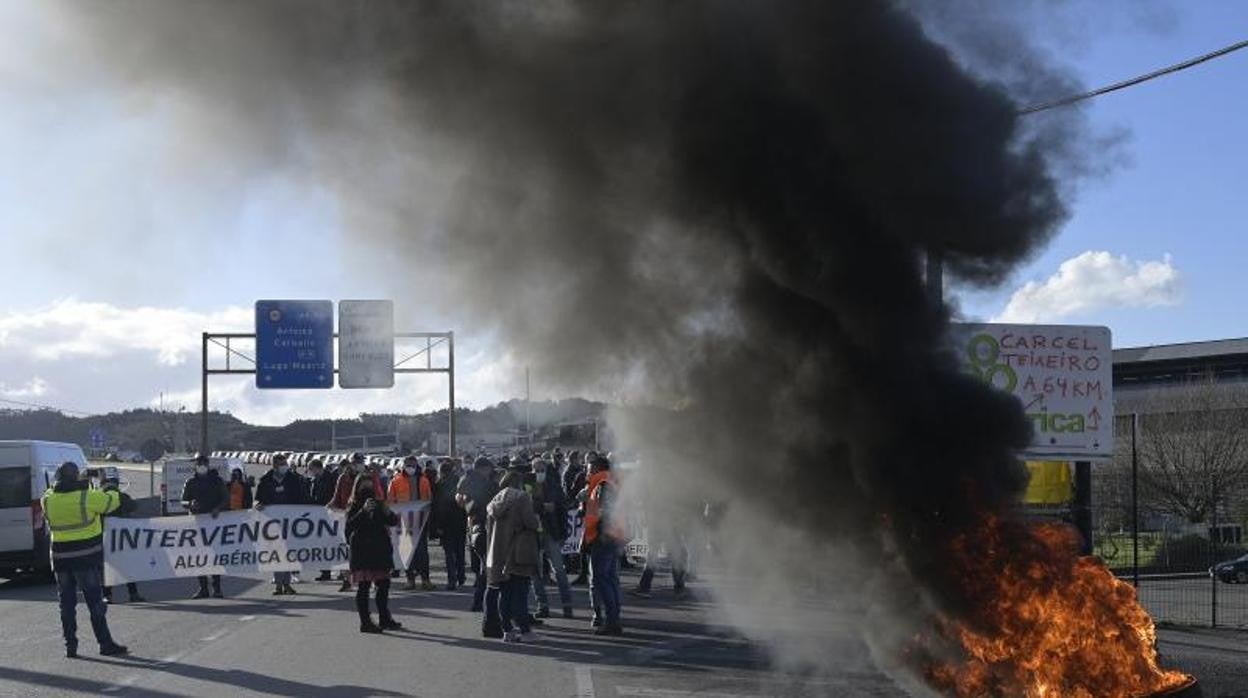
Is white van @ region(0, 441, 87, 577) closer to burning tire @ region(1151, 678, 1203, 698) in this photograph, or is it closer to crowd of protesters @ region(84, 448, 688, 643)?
crowd of protesters @ region(84, 448, 688, 643)

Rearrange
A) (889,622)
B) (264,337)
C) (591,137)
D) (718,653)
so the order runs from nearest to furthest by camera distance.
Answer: (889,622)
(591,137)
(718,653)
(264,337)

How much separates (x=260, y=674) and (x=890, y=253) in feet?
18.8

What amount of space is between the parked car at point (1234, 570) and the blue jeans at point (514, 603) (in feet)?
37.0

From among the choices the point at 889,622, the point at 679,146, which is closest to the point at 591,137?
the point at 679,146

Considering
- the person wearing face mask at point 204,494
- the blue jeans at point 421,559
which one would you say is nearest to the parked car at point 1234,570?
the blue jeans at point 421,559

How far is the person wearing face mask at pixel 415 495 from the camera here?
1541cm

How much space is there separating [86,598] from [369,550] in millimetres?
2495

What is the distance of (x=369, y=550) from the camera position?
1156cm

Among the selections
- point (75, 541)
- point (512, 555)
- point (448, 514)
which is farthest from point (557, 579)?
point (75, 541)

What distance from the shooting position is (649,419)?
32.2ft

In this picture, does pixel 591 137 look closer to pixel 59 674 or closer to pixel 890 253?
pixel 890 253

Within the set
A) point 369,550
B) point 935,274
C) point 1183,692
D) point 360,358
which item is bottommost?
point 1183,692

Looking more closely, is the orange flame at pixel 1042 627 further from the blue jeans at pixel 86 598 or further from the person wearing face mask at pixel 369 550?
the blue jeans at pixel 86 598

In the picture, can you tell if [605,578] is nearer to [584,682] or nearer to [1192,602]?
[584,682]
